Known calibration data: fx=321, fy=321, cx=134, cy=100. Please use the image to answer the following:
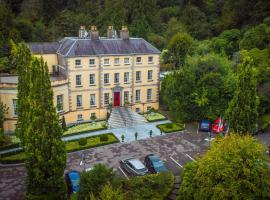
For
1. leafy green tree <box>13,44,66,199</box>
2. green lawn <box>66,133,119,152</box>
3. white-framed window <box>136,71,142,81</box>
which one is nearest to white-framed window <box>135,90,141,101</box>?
white-framed window <box>136,71,142,81</box>

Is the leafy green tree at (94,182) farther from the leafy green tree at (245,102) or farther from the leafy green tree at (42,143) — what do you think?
the leafy green tree at (245,102)

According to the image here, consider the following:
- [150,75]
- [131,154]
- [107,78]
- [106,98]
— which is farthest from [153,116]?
[131,154]

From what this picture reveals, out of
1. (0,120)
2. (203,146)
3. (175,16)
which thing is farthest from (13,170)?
(175,16)

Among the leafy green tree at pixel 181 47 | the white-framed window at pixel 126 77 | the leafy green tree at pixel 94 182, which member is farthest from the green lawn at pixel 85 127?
the leafy green tree at pixel 181 47

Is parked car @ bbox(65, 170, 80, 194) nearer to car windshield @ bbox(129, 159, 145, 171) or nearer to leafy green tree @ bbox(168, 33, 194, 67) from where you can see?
car windshield @ bbox(129, 159, 145, 171)

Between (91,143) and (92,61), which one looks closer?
(91,143)

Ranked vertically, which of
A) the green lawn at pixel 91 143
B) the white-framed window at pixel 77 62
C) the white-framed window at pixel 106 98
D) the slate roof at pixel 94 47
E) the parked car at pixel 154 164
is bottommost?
the parked car at pixel 154 164

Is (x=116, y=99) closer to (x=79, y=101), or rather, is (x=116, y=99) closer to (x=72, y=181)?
(x=79, y=101)
